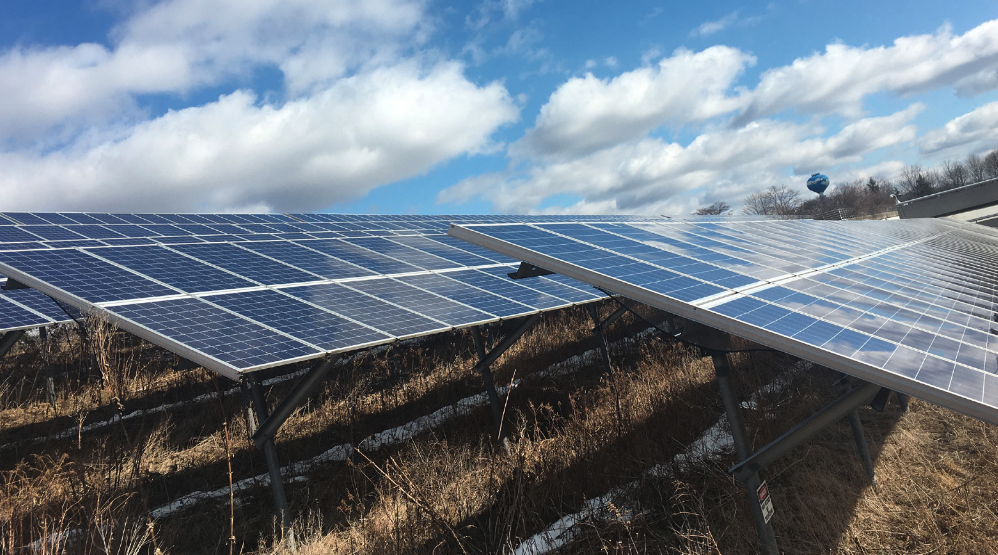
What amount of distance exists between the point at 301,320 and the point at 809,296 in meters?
6.75

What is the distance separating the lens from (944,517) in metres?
7.13

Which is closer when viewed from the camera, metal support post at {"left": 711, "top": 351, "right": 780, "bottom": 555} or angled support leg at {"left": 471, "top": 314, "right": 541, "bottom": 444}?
metal support post at {"left": 711, "top": 351, "right": 780, "bottom": 555}

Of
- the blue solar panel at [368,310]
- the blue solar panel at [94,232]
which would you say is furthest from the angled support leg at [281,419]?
the blue solar panel at [94,232]

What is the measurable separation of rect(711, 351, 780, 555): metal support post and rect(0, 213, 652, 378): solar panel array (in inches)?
167

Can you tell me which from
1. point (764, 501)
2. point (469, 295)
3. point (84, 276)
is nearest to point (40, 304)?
point (84, 276)

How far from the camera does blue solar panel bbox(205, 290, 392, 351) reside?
7.51m

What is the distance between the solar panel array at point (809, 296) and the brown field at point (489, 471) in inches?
52.1

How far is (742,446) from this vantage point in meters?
5.80

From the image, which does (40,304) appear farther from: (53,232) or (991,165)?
(991,165)

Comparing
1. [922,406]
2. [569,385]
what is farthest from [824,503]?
[569,385]

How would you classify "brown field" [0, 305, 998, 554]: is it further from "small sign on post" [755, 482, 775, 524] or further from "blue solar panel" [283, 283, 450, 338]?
"blue solar panel" [283, 283, 450, 338]

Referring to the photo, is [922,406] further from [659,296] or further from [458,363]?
[458,363]

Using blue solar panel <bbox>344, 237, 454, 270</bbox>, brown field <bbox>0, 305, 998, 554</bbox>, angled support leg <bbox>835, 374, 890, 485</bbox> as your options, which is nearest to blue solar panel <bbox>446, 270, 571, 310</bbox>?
blue solar panel <bbox>344, 237, 454, 270</bbox>

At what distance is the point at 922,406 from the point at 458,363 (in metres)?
13.1
